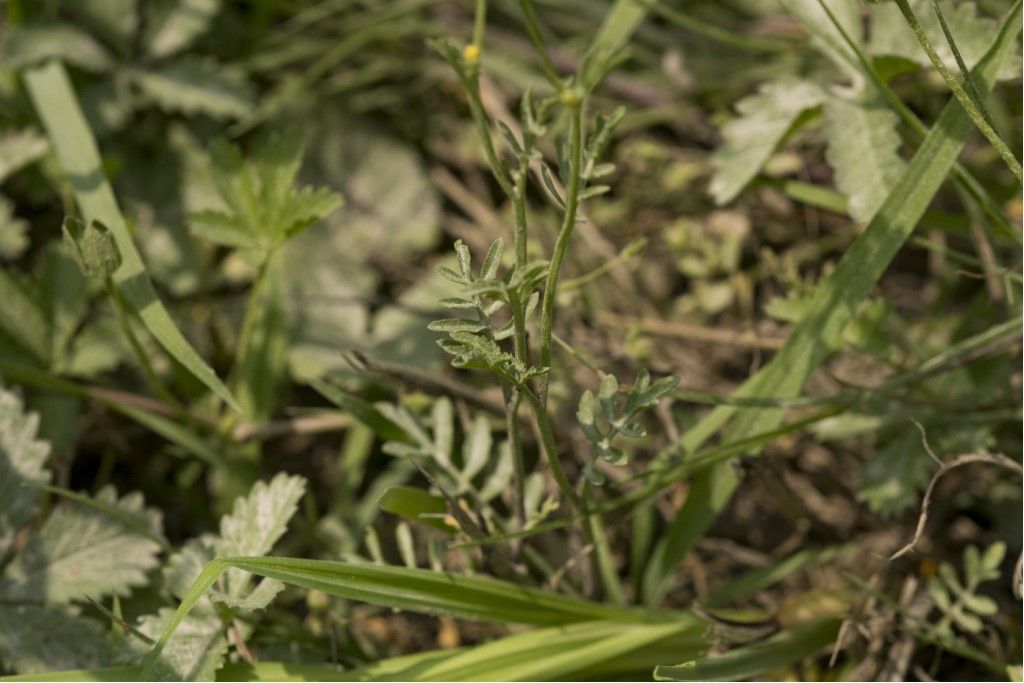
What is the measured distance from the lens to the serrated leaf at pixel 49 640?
4.85ft

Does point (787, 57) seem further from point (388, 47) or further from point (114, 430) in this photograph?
point (114, 430)

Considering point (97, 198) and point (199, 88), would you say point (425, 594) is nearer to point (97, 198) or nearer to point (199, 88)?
point (97, 198)

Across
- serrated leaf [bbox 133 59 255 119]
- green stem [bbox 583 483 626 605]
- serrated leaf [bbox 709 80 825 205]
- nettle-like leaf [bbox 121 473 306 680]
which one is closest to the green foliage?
nettle-like leaf [bbox 121 473 306 680]

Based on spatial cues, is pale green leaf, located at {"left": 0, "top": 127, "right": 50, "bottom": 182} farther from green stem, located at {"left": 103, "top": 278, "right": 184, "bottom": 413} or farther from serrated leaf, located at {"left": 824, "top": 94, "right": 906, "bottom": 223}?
serrated leaf, located at {"left": 824, "top": 94, "right": 906, "bottom": 223}

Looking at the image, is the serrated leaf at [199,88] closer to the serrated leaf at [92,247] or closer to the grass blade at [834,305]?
the serrated leaf at [92,247]

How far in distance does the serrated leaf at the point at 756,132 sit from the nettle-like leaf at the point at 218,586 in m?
0.89

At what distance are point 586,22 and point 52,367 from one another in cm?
145

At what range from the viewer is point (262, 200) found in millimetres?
1708

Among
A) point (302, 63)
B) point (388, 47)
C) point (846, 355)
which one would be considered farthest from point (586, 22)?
point (846, 355)

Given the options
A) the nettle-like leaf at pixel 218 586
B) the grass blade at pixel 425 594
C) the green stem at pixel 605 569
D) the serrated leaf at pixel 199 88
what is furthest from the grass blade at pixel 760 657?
the serrated leaf at pixel 199 88

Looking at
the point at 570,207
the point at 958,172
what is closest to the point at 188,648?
the point at 570,207

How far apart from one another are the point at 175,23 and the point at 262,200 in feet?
2.46

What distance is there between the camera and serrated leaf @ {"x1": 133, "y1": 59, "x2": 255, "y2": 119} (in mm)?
2178

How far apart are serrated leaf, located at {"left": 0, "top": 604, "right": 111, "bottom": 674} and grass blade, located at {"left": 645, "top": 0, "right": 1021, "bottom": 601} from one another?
88 centimetres
